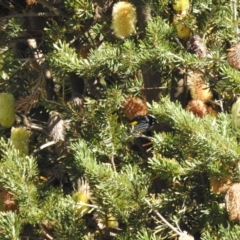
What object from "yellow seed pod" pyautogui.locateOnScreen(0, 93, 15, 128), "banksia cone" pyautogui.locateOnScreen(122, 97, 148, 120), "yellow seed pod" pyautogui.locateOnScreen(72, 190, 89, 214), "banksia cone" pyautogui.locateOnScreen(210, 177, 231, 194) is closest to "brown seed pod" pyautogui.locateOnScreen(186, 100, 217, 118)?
"banksia cone" pyautogui.locateOnScreen(122, 97, 148, 120)

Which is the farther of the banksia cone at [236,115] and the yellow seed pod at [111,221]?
the yellow seed pod at [111,221]

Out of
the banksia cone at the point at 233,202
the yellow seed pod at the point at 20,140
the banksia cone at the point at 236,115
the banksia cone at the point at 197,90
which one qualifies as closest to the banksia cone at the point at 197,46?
the banksia cone at the point at 197,90

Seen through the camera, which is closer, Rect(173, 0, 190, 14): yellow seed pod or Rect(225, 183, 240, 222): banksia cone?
Rect(225, 183, 240, 222): banksia cone

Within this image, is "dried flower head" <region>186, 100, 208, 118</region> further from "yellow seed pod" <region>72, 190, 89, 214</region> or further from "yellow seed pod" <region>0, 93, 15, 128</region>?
"yellow seed pod" <region>0, 93, 15, 128</region>

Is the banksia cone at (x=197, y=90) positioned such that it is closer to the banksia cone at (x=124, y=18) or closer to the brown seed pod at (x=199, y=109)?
the brown seed pod at (x=199, y=109)

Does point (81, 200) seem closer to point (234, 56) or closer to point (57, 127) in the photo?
point (57, 127)

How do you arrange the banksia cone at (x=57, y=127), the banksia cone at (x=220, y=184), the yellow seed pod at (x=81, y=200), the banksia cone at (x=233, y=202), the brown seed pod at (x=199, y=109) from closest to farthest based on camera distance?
the banksia cone at (x=233, y=202) → the banksia cone at (x=220, y=184) → the yellow seed pod at (x=81, y=200) → the brown seed pod at (x=199, y=109) → the banksia cone at (x=57, y=127)
